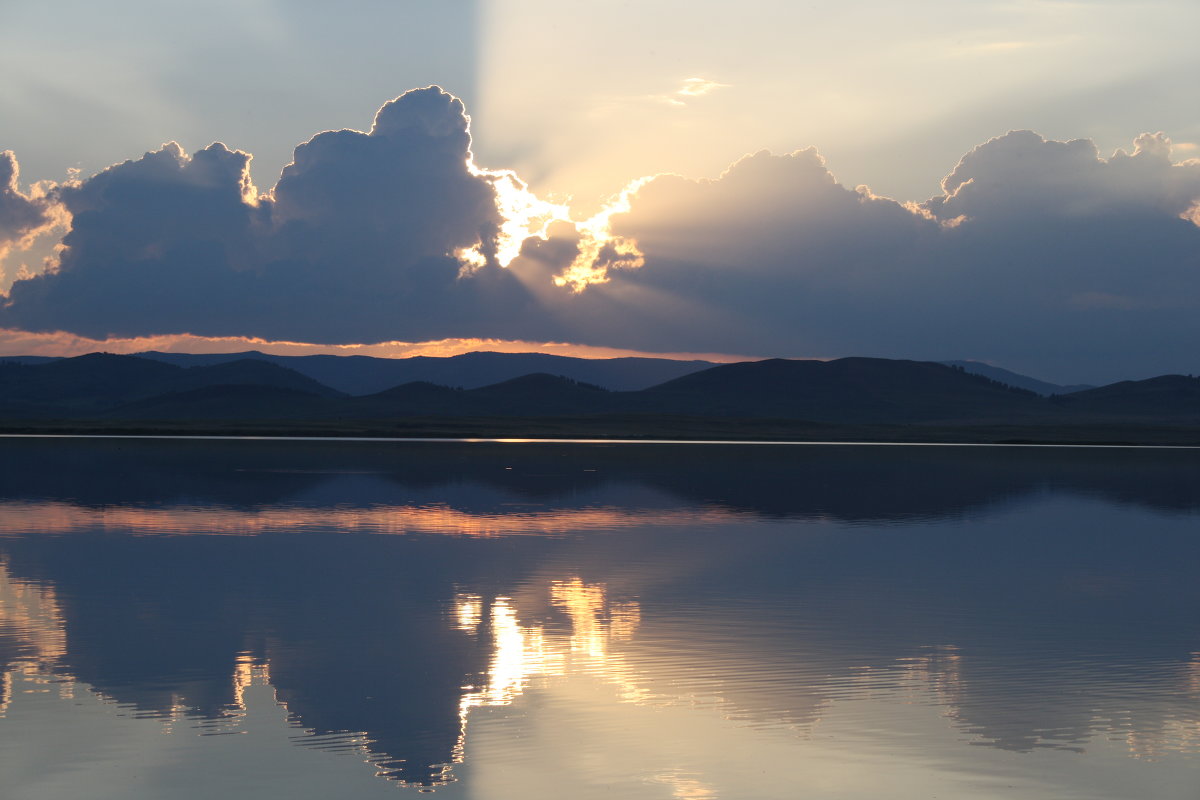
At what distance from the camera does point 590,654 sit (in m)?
20.2

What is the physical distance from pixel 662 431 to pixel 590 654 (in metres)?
151

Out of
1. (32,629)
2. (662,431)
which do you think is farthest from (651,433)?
(32,629)

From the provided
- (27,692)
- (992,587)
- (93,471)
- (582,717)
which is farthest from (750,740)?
(93,471)

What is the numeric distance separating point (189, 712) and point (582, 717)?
15.6ft

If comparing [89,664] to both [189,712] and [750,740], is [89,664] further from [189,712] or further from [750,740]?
[750,740]

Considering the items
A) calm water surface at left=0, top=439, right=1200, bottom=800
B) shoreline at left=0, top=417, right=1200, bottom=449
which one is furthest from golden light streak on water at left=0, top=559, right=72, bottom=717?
shoreline at left=0, top=417, right=1200, bottom=449

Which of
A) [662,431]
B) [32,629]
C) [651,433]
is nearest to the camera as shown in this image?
[32,629]

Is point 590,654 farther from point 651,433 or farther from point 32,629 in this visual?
point 651,433

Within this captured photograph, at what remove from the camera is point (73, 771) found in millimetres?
13828

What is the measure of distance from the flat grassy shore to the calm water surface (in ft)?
355

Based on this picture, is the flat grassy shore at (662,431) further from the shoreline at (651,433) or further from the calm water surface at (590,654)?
the calm water surface at (590,654)

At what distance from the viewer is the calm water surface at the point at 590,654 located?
1412cm

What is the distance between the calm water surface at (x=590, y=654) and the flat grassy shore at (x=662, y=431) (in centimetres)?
10812

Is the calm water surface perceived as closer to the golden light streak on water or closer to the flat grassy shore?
the golden light streak on water
